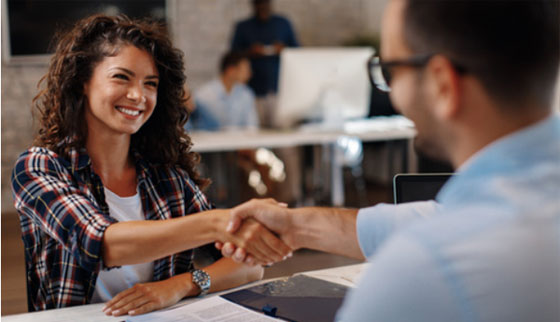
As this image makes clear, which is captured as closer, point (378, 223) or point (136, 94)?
point (378, 223)

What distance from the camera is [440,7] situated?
645mm

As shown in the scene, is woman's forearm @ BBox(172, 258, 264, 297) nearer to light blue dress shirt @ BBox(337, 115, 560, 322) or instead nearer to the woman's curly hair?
the woman's curly hair

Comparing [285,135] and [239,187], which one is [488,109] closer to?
[285,135]

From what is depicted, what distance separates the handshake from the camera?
1.24 meters

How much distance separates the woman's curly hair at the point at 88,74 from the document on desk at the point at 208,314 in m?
0.52

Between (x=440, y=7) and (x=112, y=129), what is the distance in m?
1.15

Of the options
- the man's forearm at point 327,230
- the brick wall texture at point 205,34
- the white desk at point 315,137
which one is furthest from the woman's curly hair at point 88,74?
the brick wall texture at point 205,34

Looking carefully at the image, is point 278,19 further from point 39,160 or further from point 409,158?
point 39,160

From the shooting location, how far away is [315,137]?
436 centimetres

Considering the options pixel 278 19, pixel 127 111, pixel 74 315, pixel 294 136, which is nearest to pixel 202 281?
pixel 74 315

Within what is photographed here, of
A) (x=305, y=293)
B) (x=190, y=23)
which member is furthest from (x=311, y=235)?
(x=190, y=23)

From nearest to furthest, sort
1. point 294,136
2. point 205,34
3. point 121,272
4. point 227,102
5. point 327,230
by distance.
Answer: point 327,230 → point 121,272 → point 294,136 → point 227,102 → point 205,34

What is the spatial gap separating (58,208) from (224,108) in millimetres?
3634

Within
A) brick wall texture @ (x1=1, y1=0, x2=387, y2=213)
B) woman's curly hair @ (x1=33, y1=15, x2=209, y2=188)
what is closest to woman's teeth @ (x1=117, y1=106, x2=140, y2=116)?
woman's curly hair @ (x1=33, y1=15, x2=209, y2=188)
